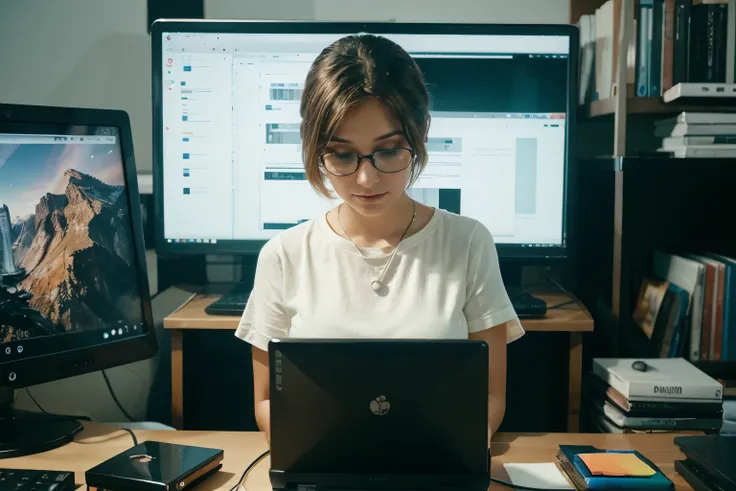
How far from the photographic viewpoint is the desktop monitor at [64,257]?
1.13 metres

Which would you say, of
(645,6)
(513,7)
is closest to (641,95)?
(645,6)

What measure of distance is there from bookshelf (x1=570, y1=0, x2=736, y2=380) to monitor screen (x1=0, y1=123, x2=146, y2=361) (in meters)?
0.99

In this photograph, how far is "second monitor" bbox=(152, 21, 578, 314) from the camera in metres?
1.59

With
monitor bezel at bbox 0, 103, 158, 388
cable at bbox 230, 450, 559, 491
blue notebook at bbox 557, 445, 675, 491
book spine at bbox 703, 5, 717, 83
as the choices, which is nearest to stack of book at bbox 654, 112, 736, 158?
book spine at bbox 703, 5, 717, 83

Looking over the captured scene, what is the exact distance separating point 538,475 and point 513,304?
1.64 ft

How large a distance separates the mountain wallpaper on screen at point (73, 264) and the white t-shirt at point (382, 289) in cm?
24

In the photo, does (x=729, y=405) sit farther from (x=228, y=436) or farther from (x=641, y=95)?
(x=228, y=436)

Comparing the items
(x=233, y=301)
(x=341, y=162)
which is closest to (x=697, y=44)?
(x=341, y=162)

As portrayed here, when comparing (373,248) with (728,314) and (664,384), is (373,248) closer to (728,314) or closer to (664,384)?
(664,384)

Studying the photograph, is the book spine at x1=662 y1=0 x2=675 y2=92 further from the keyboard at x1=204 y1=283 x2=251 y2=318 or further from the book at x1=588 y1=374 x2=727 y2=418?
the keyboard at x1=204 y1=283 x2=251 y2=318

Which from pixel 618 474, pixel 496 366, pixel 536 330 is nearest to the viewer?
pixel 618 474

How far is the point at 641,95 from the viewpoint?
61.0 inches

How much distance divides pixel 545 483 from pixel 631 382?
34 centimetres

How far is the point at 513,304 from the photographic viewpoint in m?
1.46
